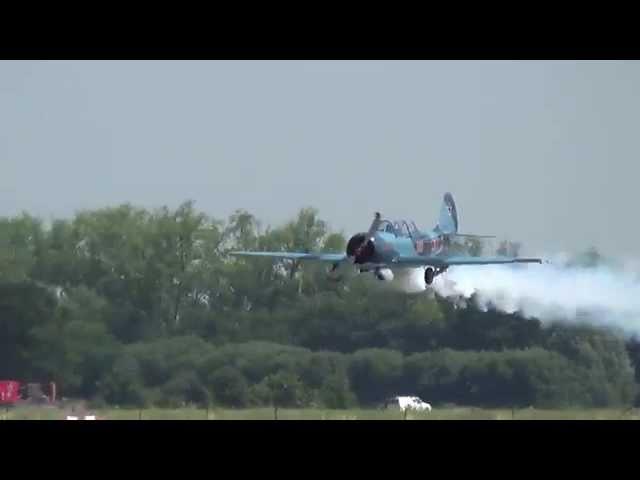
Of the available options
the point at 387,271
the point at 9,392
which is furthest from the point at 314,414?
the point at 9,392

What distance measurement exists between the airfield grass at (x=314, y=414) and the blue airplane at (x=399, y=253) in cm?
359

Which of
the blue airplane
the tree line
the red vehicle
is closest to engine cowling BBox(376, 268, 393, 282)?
the blue airplane

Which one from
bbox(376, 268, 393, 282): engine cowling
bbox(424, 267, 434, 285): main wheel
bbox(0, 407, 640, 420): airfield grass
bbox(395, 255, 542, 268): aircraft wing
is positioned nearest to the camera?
bbox(0, 407, 640, 420): airfield grass

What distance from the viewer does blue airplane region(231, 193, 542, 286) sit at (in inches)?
1774

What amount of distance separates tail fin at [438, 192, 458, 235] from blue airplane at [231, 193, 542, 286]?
4 centimetres

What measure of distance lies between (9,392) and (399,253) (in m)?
10.9

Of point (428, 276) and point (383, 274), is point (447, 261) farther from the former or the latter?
point (383, 274)

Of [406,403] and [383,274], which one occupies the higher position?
[383,274]

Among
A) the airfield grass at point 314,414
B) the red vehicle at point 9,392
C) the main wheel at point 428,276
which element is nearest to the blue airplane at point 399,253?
the main wheel at point 428,276

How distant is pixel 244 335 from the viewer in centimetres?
5294

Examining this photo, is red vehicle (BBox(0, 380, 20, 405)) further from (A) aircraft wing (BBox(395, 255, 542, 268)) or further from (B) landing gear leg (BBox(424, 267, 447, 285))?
(B) landing gear leg (BBox(424, 267, 447, 285))
